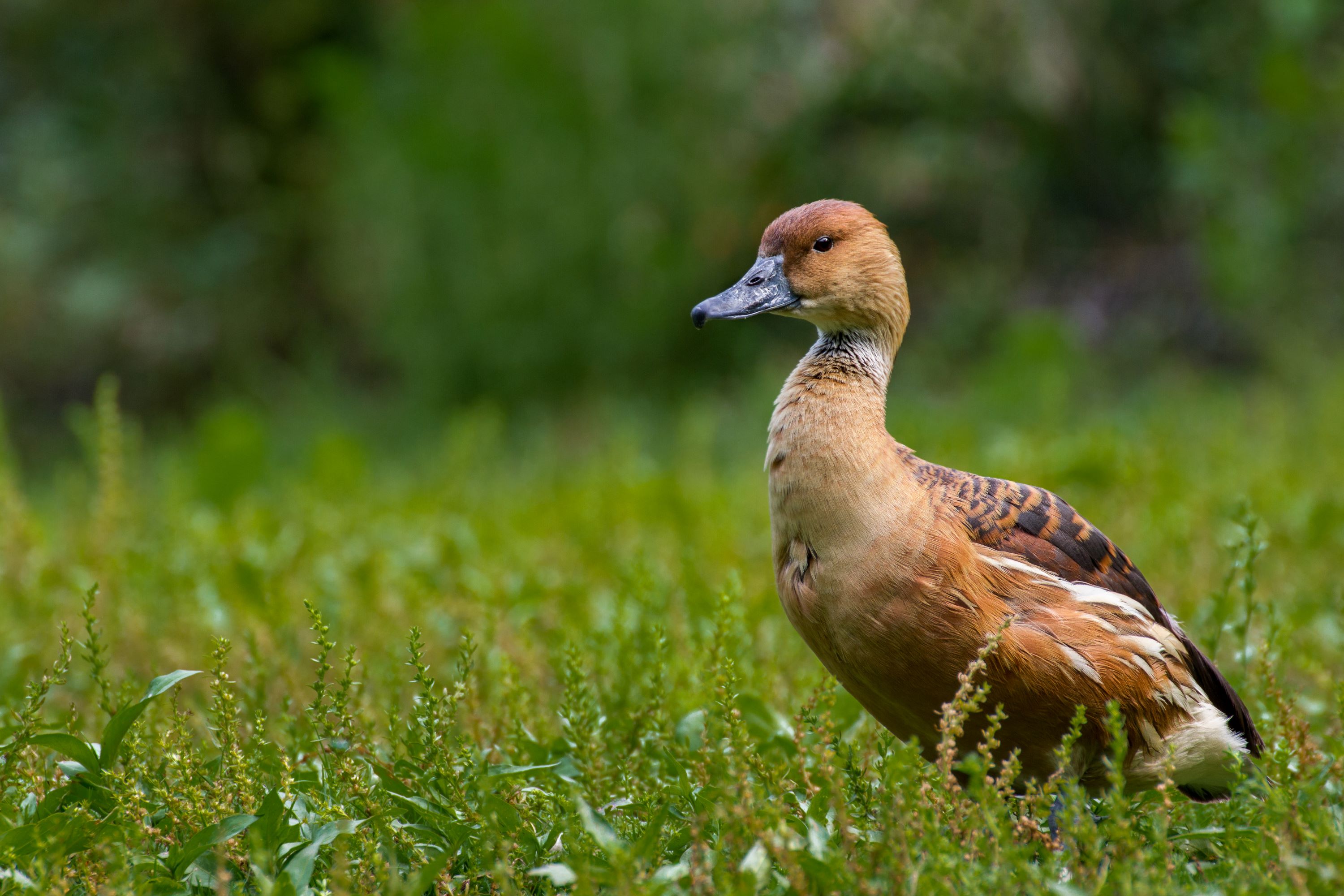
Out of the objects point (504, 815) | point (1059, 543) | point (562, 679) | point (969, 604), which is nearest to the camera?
point (504, 815)

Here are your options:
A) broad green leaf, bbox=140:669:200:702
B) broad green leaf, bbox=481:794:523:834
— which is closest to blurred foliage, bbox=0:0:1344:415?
broad green leaf, bbox=140:669:200:702

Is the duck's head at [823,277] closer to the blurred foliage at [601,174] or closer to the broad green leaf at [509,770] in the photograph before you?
the broad green leaf at [509,770]

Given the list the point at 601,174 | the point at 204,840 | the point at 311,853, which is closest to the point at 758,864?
the point at 311,853

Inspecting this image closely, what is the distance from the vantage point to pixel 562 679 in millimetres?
2719

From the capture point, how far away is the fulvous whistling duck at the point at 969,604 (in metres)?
2.38

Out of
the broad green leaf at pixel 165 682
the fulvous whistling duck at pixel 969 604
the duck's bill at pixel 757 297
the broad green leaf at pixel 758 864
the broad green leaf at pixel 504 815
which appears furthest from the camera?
the duck's bill at pixel 757 297

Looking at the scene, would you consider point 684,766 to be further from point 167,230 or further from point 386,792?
point 167,230

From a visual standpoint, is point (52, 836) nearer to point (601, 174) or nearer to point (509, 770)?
point (509, 770)

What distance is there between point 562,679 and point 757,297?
3.18 feet

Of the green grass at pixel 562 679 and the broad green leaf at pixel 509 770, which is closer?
the green grass at pixel 562 679

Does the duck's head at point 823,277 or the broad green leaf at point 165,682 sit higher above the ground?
the duck's head at point 823,277

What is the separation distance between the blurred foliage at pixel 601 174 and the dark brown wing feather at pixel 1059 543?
203 inches

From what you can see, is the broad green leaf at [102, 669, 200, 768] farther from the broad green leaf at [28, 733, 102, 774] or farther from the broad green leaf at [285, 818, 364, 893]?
the broad green leaf at [285, 818, 364, 893]

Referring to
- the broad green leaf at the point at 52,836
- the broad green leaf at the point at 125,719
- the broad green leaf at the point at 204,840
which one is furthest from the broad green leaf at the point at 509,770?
the broad green leaf at the point at 52,836
